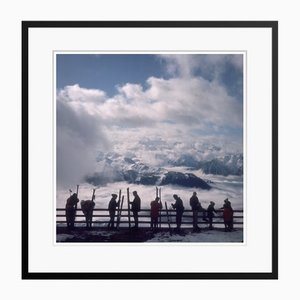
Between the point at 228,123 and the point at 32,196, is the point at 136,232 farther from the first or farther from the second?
the point at 228,123

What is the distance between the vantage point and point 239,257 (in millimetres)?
2889

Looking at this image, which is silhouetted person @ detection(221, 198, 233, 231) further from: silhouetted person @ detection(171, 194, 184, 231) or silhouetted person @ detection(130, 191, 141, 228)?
silhouetted person @ detection(130, 191, 141, 228)

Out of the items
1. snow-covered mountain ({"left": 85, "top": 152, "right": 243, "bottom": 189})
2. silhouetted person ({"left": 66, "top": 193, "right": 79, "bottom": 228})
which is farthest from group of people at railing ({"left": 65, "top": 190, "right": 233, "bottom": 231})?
snow-covered mountain ({"left": 85, "top": 152, "right": 243, "bottom": 189})

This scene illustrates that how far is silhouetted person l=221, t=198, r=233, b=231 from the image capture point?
2943 mm

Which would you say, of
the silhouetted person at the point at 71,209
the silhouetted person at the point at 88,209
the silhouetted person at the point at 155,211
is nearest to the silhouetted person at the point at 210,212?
the silhouetted person at the point at 155,211

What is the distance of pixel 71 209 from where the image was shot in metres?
2.96

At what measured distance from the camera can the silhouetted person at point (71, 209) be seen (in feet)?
9.68

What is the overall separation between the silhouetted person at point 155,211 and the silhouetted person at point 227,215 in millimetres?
458

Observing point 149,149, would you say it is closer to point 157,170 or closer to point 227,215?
point 157,170

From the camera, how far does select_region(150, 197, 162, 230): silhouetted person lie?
2969 millimetres

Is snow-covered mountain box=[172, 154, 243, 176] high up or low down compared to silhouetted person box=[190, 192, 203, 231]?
up

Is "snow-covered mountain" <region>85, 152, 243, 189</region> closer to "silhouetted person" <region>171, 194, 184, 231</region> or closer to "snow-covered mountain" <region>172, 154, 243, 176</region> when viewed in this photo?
"snow-covered mountain" <region>172, 154, 243, 176</region>

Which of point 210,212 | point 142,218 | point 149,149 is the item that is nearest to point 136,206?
point 142,218

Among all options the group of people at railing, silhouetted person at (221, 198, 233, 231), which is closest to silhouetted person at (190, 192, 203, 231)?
the group of people at railing
